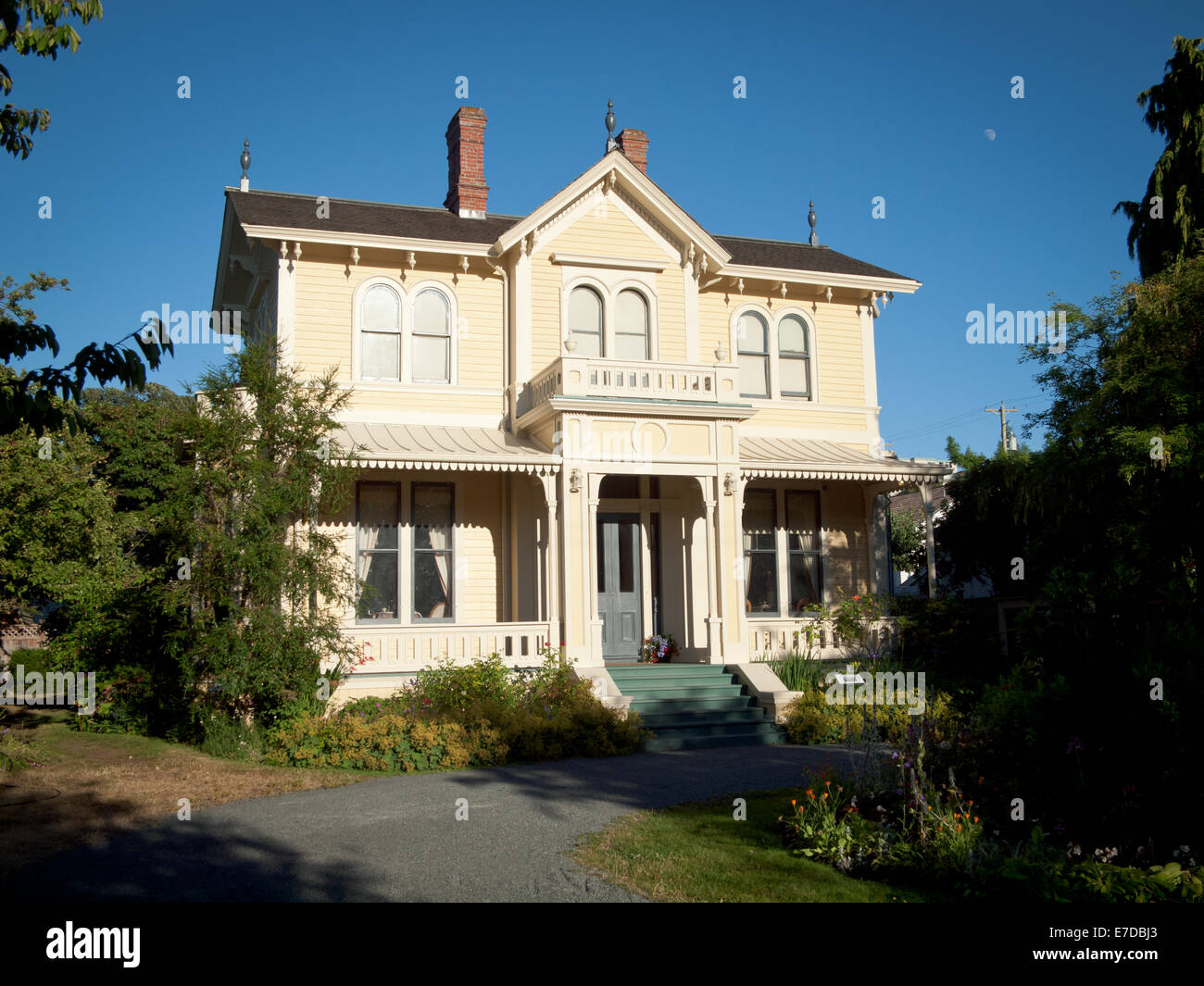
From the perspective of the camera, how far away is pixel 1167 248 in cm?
1747

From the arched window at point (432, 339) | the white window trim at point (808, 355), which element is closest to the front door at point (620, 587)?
the arched window at point (432, 339)

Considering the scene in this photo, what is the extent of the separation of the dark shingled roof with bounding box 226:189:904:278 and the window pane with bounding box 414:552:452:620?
17.4ft

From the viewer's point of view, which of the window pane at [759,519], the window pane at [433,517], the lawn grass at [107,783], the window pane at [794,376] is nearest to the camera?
the lawn grass at [107,783]

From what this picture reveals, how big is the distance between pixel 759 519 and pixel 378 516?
A: 688 cm

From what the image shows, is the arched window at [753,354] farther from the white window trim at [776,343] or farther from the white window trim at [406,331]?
the white window trim at [406,331]

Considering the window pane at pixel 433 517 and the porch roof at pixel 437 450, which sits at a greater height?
the porch roof at pixel 437 450

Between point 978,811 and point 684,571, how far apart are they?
10015 millimetres

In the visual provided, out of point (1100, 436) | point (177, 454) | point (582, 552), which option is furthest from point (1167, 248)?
point (177, 454)

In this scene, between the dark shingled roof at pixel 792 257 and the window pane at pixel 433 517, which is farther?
the dark shingled roof at pixel 792 257

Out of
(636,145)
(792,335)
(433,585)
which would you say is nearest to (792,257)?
(792,335)

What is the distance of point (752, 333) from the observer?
1917 centimetres

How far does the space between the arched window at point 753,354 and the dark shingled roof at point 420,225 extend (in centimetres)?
109

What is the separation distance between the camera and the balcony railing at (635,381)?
15.6 meters

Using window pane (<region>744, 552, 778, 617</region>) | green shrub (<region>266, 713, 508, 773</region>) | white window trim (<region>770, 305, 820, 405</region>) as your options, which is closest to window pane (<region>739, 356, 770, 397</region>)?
white window trim (<region>770, 305, 820, 405</region>)
